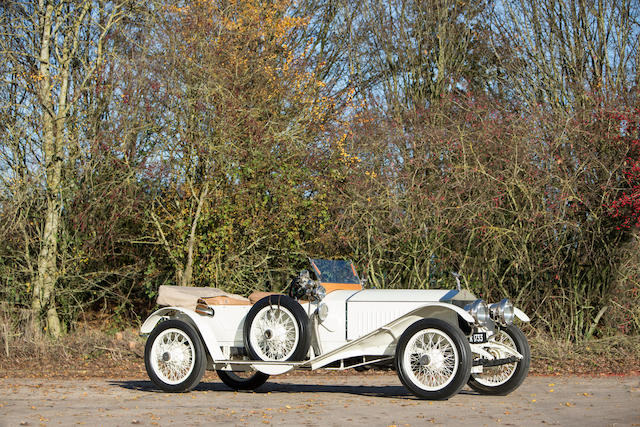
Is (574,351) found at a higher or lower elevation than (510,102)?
lower

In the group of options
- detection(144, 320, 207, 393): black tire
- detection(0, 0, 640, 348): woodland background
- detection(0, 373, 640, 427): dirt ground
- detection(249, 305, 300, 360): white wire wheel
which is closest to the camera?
detection(0, 373, 640, 427): dirt ground

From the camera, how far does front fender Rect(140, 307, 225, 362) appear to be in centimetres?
886

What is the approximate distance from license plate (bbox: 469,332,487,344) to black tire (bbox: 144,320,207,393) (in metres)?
2.99

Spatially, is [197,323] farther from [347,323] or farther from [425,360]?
[425,360]

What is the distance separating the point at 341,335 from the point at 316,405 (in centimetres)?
115

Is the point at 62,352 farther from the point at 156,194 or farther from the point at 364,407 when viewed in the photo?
the point at 364,407

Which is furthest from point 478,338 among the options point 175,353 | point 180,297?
point 180,297

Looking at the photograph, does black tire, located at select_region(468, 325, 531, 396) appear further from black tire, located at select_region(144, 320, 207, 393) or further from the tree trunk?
the tree trunk

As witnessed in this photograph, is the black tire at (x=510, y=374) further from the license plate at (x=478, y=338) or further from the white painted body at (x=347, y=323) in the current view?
the license plate at (x=478, y=338)

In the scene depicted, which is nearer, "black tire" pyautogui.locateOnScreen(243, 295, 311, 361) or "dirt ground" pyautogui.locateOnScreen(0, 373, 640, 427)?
"dirt ground" pyautogui.locateOnScreen(0, 373, 640, 427)

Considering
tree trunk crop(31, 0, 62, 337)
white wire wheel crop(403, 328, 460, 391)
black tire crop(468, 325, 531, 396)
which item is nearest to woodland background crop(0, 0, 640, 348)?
tree trunk crop(31, 0, 62, 337)

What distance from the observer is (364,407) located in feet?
24.1

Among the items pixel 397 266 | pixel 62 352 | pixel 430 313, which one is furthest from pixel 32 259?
pixel 430 313

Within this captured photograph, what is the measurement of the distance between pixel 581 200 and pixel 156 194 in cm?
804
